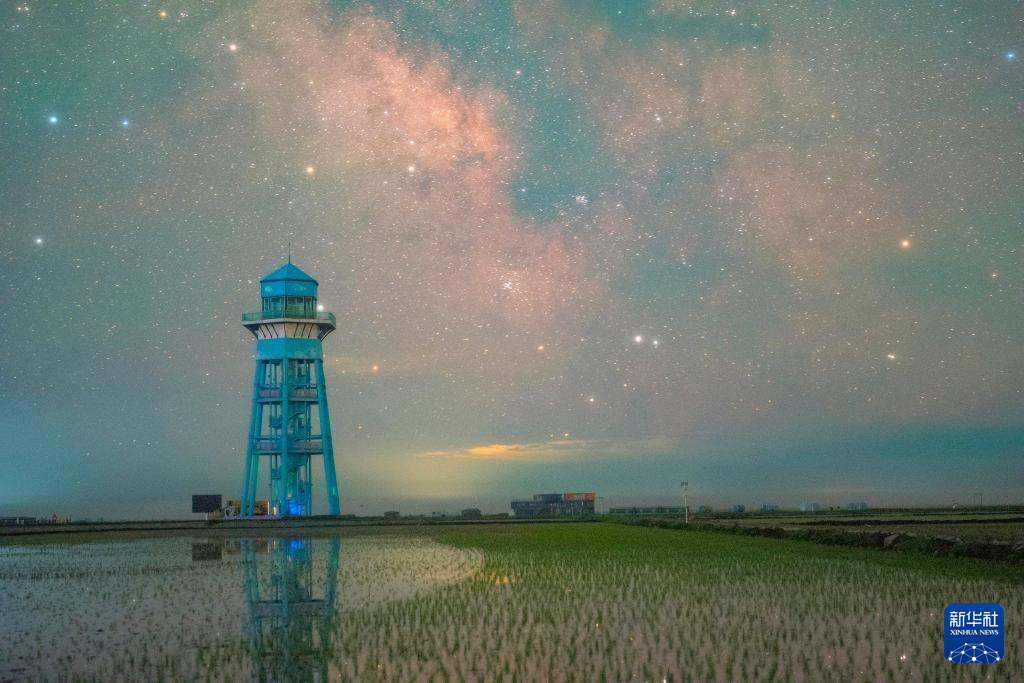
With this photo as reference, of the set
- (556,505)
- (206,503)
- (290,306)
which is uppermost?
(290,306)

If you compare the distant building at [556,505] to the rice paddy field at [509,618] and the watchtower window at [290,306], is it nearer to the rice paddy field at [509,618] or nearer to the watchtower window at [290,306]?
the watchtower window at [290,306]

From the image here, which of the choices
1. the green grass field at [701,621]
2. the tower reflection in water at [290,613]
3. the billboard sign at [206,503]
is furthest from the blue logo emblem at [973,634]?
the billboard sign at [206,503]

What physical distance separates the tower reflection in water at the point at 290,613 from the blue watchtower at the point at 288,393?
36.8 meters

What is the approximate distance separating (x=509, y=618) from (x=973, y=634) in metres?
9.16

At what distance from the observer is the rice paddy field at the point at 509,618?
1441 cm

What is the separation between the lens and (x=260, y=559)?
39312 mm

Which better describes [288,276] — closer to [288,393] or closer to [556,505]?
[288,393]

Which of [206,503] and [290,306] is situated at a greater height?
[290,306]

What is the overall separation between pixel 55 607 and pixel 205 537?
40.2m

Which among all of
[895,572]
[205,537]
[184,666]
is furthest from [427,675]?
[205,537]

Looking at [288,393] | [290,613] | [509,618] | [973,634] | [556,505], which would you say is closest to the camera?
[973,634]

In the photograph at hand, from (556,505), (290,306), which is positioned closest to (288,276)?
(290,306)

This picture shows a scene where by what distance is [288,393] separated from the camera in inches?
3068

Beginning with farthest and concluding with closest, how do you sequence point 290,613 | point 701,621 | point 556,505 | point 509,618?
point 556,505, point 290,613, point 509,618, point 701,621
